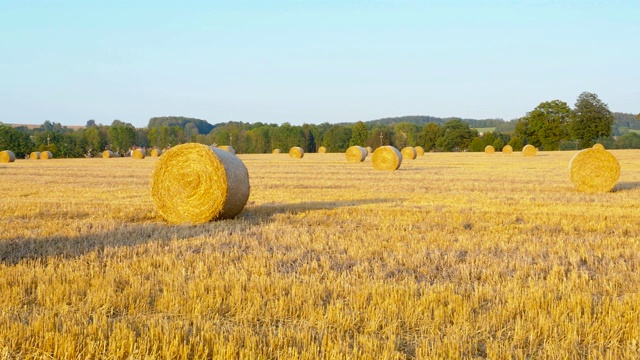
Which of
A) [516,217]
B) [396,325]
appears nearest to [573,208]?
[516,217]

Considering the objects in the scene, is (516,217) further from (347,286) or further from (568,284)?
(347,286)

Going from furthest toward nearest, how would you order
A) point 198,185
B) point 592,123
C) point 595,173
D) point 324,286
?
point 592,123 → point 595,173 → point 198,185 → point 324,286

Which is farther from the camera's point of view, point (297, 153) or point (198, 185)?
point (297, 153)

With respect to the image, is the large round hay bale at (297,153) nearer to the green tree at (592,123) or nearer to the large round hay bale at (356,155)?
the large round hay bale at (356,155)

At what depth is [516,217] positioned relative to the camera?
34.2 ft

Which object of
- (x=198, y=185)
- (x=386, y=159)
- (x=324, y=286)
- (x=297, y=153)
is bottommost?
(x=324, y=286)

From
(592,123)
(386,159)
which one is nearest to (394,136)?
(592,123)

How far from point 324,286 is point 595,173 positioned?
12958mm

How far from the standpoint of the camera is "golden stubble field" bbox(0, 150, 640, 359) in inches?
160

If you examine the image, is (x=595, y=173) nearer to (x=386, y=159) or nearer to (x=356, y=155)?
(x=386, y=159)

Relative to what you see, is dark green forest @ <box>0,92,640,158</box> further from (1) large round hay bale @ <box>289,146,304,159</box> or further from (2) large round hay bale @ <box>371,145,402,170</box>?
(2) large round hay bale @ <box>371,145,402,170</box>

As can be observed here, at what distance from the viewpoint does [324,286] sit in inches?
217

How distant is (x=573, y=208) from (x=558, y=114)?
7353cm

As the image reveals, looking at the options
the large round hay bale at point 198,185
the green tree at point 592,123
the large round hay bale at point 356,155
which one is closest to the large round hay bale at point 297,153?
the large round hay bale at point 356,155
